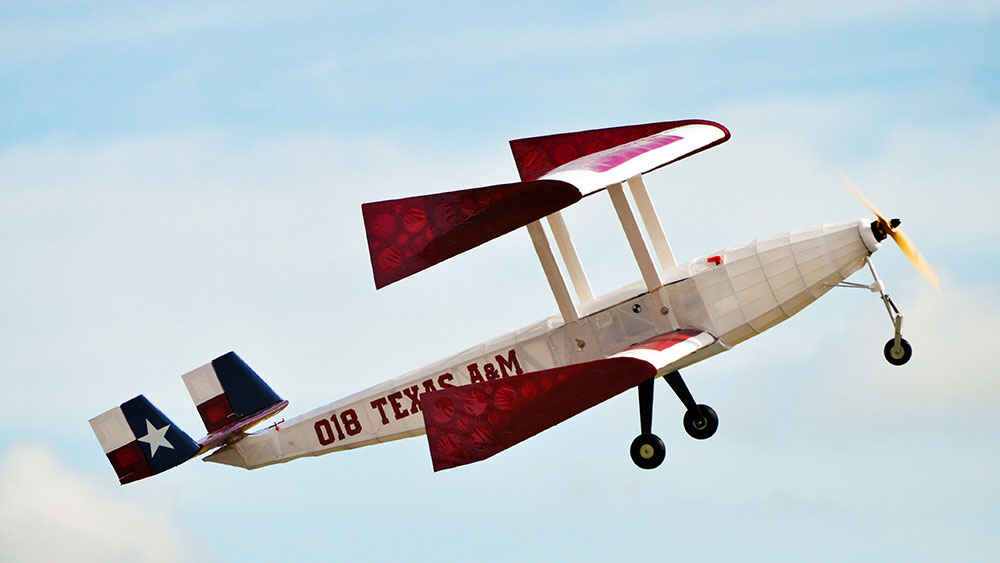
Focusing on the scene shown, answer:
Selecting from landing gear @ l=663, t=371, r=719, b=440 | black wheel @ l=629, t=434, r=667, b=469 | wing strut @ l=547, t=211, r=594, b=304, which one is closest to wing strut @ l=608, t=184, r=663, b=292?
wing strut @ l=547, t=211, r=594, b=304

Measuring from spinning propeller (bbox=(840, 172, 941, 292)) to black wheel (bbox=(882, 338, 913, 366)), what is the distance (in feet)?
Result: 5.01

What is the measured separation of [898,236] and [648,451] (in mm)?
5388

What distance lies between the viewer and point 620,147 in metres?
22.4

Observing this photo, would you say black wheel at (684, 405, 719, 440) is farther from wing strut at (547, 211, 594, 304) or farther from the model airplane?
wing strut at (547, 211, 594, 304)

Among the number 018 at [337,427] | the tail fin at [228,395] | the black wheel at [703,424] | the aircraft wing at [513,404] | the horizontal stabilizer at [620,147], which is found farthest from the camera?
the tail fin at [228,395]

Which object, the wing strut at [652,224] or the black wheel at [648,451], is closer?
the black wheel at [648,451]

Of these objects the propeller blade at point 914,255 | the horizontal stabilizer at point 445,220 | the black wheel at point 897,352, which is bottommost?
the black wheel at point 897,352

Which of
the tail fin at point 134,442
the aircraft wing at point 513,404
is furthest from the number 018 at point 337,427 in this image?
the aircraft wing at point 513,404

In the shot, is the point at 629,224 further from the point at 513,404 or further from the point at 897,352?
the point at 897,352

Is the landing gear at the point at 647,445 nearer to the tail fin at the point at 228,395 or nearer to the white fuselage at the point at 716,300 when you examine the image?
the white fuselage at the point at 716,300

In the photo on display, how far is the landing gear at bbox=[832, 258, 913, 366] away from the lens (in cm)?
→ 2203

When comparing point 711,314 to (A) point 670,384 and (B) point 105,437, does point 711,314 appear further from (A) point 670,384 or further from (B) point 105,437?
(B) point 105,437

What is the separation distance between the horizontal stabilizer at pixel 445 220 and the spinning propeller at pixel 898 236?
17.9 feet

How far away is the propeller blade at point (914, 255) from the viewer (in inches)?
896
